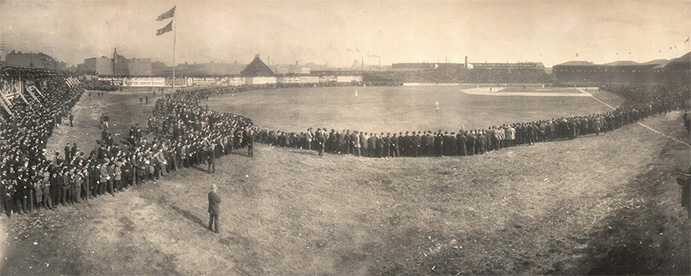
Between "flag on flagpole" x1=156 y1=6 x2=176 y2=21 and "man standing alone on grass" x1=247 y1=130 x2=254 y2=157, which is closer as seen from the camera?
"man standing alone on grass" x1=247 y1=130 x2=254 y2=157

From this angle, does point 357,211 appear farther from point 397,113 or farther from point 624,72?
point 624,72

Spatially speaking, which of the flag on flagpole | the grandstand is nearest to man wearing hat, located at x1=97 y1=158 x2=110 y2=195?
the flag on flagpole

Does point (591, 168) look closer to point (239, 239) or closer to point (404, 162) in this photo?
point (404, 162)

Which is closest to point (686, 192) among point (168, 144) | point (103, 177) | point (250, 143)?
point (103, 177)

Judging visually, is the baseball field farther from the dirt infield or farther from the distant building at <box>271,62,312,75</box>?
the distant building at <box>271,62,312,75</box>

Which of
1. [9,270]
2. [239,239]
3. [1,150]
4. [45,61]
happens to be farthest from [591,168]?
[45,61]

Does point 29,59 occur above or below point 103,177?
above

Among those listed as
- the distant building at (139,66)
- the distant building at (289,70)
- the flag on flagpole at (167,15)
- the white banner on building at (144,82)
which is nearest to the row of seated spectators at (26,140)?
the flag on flagpole at (167,15)

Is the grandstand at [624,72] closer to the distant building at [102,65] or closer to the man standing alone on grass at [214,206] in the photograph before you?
the man standing alone on grass at [214,206]
